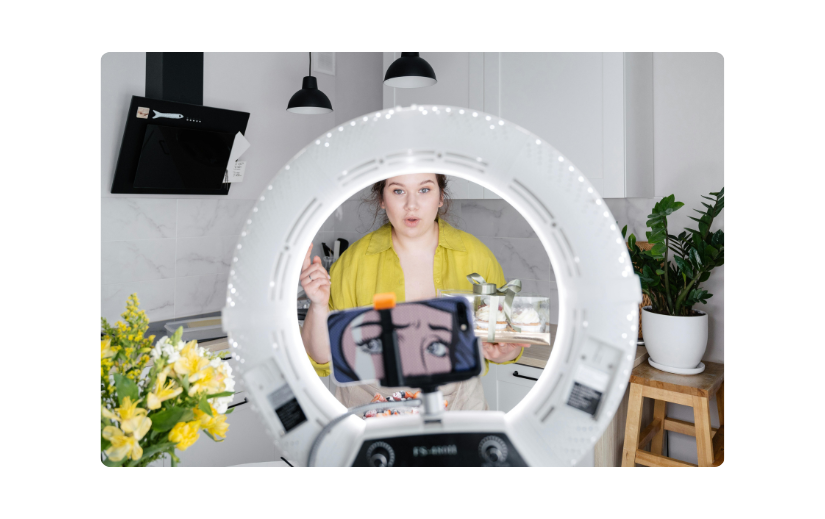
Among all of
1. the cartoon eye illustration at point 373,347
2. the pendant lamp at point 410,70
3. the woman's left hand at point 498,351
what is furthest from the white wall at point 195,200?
the cartoon eye illustration at point 373,347

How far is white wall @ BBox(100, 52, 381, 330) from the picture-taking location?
1.85m

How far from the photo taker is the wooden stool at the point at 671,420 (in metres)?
1.42

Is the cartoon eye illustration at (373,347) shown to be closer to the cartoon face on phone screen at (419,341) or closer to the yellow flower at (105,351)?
the cartoon face on phone screen at (419,341)

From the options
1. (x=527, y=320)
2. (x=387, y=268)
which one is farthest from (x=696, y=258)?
(x=527, y=320)

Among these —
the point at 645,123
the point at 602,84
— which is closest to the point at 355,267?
the point at 602,84

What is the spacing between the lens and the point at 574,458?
0.40m

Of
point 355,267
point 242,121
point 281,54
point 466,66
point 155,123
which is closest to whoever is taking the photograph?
point 355,267

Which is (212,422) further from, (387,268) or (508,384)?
(508,384)

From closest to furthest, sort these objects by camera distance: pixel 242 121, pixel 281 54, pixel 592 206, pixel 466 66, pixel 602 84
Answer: pixel 592 206, pixel 602 84, pixel 466 66, pixel 242 121, pixel 281 54

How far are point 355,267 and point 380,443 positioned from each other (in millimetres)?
843

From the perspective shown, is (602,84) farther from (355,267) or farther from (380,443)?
(380,443)

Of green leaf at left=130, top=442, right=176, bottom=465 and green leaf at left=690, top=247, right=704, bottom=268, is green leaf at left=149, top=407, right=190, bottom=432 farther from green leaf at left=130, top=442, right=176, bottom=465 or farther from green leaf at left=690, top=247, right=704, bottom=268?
green leaf at left=690, top=247, right=704, bottom=268

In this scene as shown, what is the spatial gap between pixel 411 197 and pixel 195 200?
1.51 m

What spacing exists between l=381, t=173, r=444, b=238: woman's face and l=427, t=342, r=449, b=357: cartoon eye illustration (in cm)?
61
